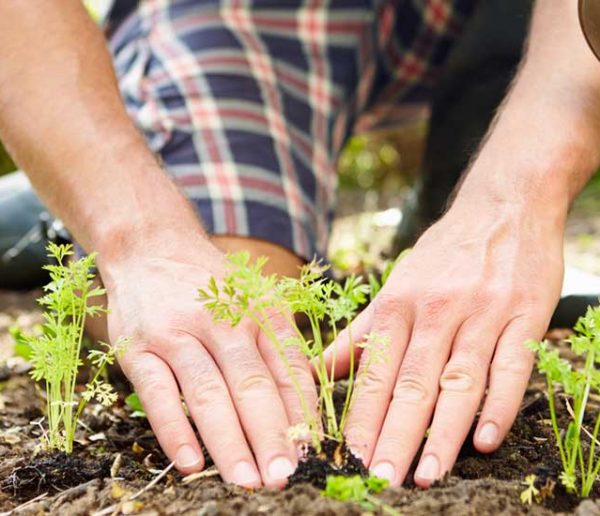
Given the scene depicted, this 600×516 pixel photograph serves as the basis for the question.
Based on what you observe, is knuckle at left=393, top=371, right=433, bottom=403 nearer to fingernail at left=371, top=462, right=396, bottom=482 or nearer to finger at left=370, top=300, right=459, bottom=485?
finger at left=370, top=300, right=459, bottom=485

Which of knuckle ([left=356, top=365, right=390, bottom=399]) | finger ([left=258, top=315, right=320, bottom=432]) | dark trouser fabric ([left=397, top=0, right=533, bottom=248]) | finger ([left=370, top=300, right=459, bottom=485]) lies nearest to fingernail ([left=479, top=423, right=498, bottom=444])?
finger ([left=370, top=300, right=459, bottom=485])

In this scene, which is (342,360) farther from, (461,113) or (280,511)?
(461,113)

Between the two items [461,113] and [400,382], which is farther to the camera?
[461,113]

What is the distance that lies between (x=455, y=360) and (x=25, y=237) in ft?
8.85

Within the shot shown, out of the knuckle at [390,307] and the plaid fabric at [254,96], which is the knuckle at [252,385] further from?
the plaid fabric at [254,96]

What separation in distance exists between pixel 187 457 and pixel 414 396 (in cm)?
51

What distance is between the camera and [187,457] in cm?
180

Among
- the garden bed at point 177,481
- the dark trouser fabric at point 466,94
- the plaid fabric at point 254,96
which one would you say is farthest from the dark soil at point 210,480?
the dark trouser fabric at point 466,94

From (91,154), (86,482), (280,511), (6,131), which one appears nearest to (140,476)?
(86,482)

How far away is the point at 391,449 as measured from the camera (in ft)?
5.72

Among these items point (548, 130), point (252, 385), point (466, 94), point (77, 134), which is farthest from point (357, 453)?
point (466, 94)

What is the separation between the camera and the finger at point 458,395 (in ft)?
5.69

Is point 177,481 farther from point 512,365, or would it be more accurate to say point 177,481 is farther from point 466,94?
point 466,94

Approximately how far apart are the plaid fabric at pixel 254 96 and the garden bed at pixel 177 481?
51.1 inches
